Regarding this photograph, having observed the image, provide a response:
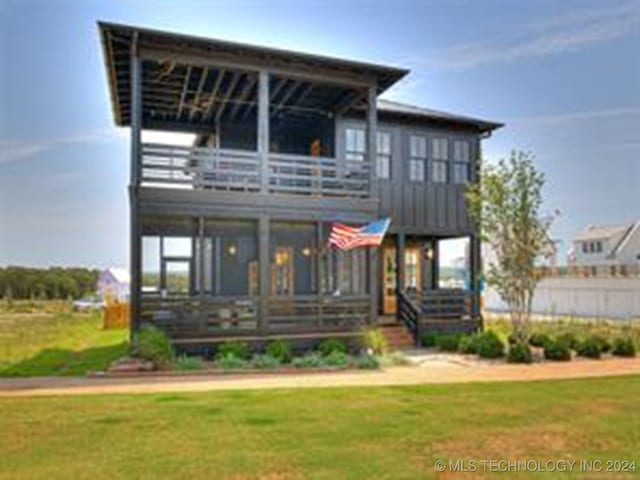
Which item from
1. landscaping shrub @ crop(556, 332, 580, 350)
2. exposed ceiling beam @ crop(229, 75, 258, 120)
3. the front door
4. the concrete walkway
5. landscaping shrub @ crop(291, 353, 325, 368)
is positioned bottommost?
the concrete walkway

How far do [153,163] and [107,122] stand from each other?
8627mm

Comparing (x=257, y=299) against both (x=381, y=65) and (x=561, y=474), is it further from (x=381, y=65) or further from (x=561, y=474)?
(x=561, y=474)

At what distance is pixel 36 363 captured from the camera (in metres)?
13.7

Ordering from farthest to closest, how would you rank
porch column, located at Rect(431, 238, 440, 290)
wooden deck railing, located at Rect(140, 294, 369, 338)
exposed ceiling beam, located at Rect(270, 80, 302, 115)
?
porch column, located at Rect(431, 238, 440, 290) → exposed ceiling beam, located at Rect(270, 80, 302, 115) → wooden deck railing, located at Rect(140, 294, 369, 338)

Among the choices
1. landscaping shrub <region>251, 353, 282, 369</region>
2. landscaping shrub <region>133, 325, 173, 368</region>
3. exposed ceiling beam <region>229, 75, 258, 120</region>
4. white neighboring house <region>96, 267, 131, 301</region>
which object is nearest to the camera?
landscaping shrub <region>133, 325, 173, 368</region>

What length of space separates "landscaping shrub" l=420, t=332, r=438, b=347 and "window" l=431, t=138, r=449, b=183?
519 cm

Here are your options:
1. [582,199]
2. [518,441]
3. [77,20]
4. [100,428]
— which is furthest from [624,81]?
[100,428]

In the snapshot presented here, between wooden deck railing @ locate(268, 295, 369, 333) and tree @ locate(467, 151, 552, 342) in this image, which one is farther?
tree @ locate(467, 151, 552, 342)

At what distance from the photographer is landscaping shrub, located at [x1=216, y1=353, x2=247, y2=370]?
42.0 ft

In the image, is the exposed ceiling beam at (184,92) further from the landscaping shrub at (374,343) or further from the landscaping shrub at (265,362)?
the landscaping shrub at (374,343)

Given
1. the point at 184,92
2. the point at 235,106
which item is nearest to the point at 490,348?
the point at 235,106

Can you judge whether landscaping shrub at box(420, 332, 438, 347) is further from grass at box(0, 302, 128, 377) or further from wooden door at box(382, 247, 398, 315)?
grass at box(0, 302, 128, 377)

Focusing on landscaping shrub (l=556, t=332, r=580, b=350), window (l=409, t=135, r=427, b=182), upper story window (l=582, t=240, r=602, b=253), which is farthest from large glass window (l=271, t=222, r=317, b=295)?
upper story window (l=582, t=240, r=602, b=253)

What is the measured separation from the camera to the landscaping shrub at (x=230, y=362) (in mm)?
12805
